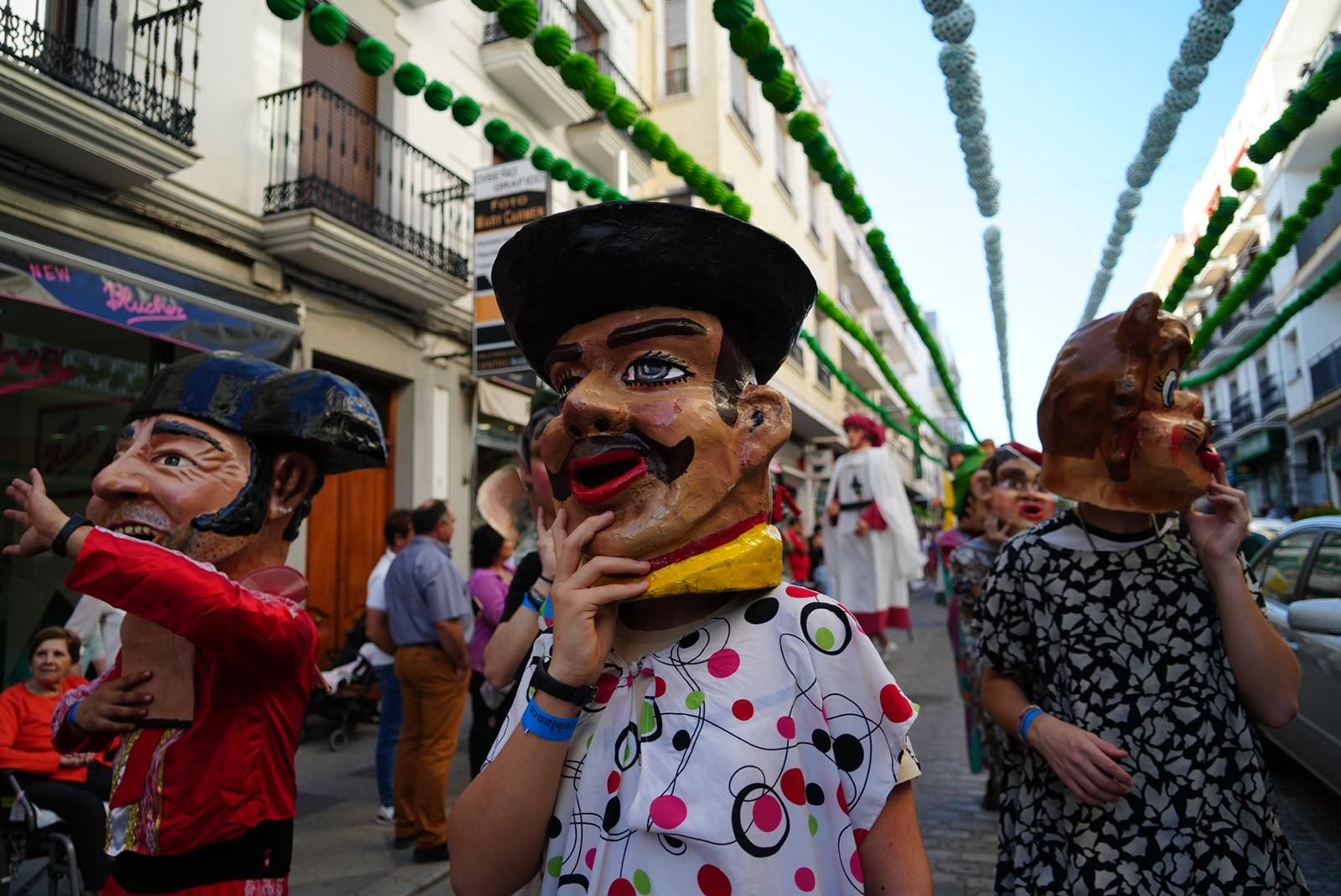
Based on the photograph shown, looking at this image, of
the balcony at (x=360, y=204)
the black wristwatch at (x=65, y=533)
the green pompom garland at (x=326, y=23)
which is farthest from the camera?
the balcony at (x=360, y=204)

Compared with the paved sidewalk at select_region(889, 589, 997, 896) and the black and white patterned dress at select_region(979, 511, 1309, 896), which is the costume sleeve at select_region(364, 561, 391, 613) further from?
the black and white patterned dress at select_region(979, 511, 1309, 896)

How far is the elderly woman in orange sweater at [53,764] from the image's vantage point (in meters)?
3.62

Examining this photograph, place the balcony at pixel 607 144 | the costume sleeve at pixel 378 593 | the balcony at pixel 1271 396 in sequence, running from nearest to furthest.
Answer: the costume sleeve at pixel 378 593, the balcony at pixel 607 144, the balcony at pixel 1271 396

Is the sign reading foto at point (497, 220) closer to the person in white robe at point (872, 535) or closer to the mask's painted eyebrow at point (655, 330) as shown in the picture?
the person in white robe at point (872, 535)

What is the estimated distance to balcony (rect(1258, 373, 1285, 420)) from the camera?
2589 cm

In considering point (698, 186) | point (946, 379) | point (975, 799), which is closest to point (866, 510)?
point (946, 379)

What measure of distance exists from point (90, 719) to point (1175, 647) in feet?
8.33

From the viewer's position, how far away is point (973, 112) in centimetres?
278

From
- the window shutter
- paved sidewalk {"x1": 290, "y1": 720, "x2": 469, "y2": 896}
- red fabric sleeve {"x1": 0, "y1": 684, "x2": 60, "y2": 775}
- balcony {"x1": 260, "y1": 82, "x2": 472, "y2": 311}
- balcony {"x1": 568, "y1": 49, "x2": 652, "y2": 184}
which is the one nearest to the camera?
red fabric sleeve {"x1": 0, "y1": 684, "x2": 60, "y2": 775}

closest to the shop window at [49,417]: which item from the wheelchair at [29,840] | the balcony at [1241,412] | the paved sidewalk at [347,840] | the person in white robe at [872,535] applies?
the paved sidewalk at [347,840]

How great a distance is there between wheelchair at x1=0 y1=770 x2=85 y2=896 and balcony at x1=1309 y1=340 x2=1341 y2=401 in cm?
2558

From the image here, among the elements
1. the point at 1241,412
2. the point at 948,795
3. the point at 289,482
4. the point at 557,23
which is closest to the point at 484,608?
the point at 289,482

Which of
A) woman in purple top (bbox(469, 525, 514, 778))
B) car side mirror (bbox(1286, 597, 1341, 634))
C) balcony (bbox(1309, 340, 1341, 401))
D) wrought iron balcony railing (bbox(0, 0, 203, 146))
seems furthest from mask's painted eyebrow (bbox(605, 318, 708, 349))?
balcony (bbox(1309, 340, 1341, 401))

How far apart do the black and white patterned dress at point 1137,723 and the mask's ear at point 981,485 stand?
2477 mm
